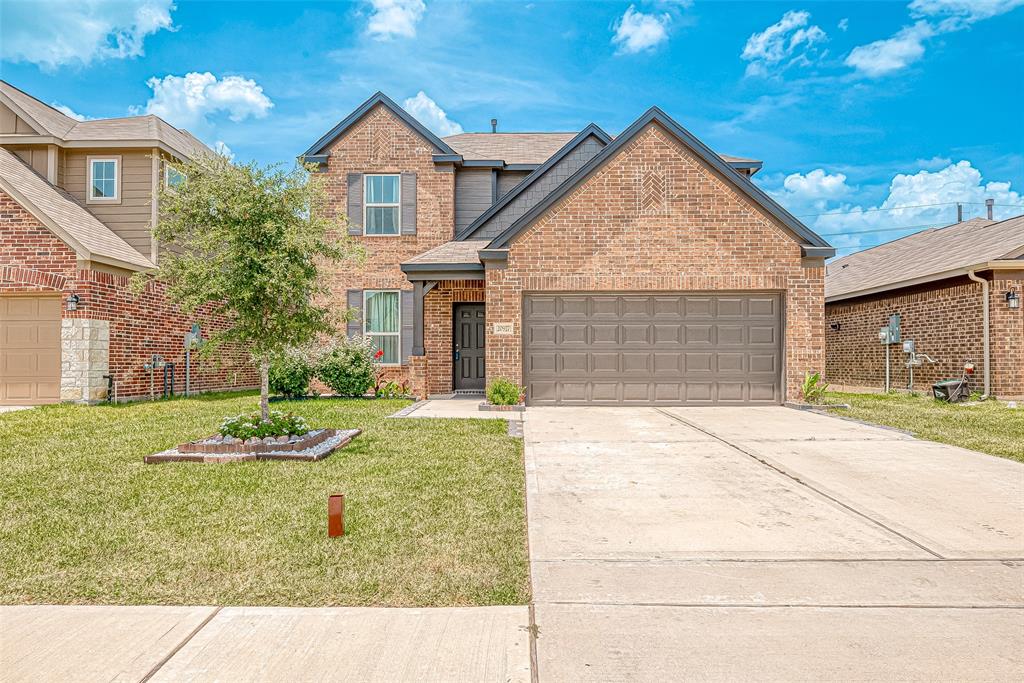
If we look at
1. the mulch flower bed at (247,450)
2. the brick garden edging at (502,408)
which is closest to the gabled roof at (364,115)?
the brick garden edging at (502,408)

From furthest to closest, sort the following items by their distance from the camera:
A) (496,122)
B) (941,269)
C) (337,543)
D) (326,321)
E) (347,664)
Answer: (496,122) → (941,269) → (326,321) → (337,543) → (347,664)

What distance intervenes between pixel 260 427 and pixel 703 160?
33.0 ft

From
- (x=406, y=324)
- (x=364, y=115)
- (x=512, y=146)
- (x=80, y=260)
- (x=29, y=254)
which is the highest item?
(x=364, y=115)

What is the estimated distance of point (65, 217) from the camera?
13.9 metres

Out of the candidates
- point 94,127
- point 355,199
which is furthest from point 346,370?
point 94,127

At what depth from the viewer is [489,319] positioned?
12812 mm

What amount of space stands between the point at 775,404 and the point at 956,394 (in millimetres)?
4853

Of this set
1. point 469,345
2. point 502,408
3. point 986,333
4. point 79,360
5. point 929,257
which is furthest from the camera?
point 929,257

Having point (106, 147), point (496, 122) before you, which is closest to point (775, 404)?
point (496, 122)

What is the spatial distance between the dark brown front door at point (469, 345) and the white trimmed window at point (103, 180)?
9.51 meters

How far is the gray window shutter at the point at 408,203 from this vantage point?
55.0 ft

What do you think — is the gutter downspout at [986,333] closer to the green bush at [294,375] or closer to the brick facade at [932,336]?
the brick facade at [932,336]

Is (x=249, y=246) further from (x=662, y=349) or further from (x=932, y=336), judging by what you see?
(x=932, y=336)

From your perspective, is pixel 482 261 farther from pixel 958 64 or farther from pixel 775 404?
pixel 958 64
